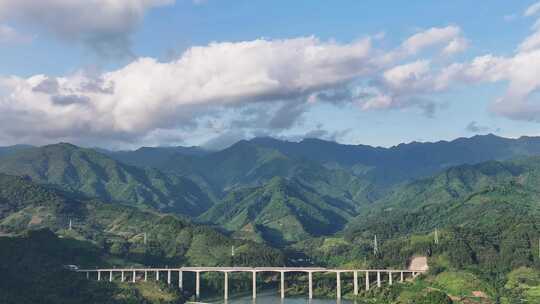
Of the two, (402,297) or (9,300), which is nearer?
(9,300)

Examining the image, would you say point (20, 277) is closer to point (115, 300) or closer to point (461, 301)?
point (115, 300)

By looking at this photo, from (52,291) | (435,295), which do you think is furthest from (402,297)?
(52,291)

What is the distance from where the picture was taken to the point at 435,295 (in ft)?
602

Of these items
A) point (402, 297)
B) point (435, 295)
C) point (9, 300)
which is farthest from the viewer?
point (402, 297)

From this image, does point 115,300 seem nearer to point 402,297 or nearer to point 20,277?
point 20,277

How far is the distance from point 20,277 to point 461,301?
13445cm

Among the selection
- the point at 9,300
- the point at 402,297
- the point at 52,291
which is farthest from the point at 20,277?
the point at 402,297

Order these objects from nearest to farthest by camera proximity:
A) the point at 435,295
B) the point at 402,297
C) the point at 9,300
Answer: the point at 9,300 < the point at 435,295 < the point at 402,297

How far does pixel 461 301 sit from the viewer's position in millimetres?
188000

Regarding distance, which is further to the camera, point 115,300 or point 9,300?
point 115,300

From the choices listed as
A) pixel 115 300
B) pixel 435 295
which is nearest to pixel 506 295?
pixel 435 295

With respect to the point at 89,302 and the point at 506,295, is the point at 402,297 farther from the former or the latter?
the point at 89,302

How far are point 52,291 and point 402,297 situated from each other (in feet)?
355

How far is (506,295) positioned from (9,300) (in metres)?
145
